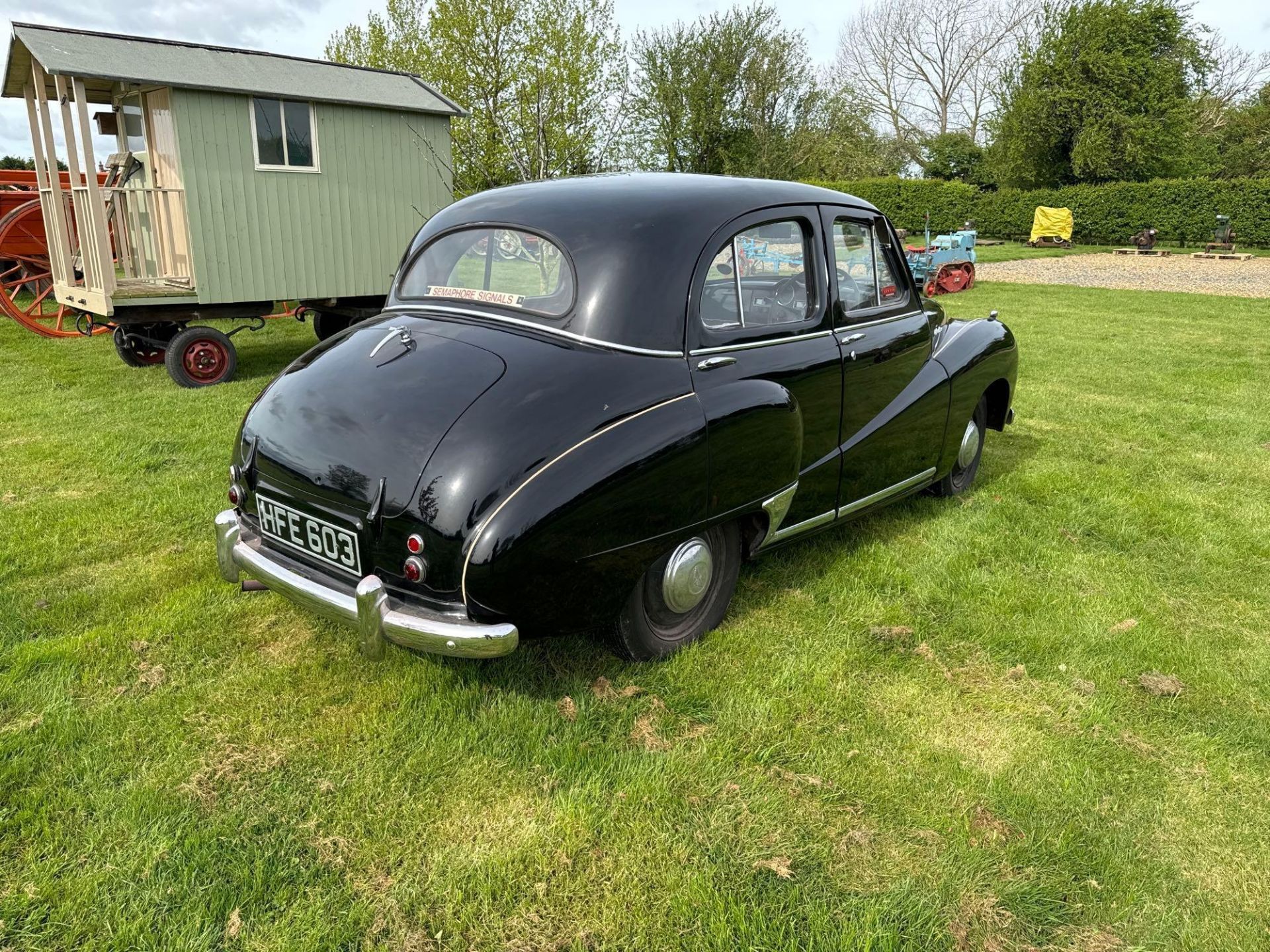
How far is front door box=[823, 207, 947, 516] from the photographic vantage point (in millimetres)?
3980

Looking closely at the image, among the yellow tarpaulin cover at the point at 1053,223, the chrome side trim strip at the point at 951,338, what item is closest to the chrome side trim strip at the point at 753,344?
the chrome side trim strip at the point at 951,338

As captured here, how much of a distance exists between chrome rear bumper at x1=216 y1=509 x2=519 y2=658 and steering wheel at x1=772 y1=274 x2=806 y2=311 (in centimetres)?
191

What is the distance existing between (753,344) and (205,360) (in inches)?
270

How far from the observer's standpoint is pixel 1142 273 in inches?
822

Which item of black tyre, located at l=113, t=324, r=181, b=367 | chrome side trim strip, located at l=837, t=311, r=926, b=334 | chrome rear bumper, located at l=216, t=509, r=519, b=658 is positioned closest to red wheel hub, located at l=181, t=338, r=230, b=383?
black tyre, located at l=113, t=324, r=181, b=367

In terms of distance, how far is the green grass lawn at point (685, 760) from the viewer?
223 cm

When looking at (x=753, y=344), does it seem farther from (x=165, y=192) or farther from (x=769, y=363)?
(x=165, y=192)

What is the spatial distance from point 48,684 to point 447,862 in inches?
70.1

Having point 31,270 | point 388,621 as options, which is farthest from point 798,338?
point 31,270

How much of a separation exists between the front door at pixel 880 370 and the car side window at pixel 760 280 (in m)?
0.19

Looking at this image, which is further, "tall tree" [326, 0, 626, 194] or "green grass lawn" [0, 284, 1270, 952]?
"tall tree" [326, 0, 626, 194]

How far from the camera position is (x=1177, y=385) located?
8555mm

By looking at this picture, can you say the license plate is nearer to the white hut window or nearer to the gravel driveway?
the white hut window

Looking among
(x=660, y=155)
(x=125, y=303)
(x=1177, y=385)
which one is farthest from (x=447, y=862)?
(x=660, y=155)
